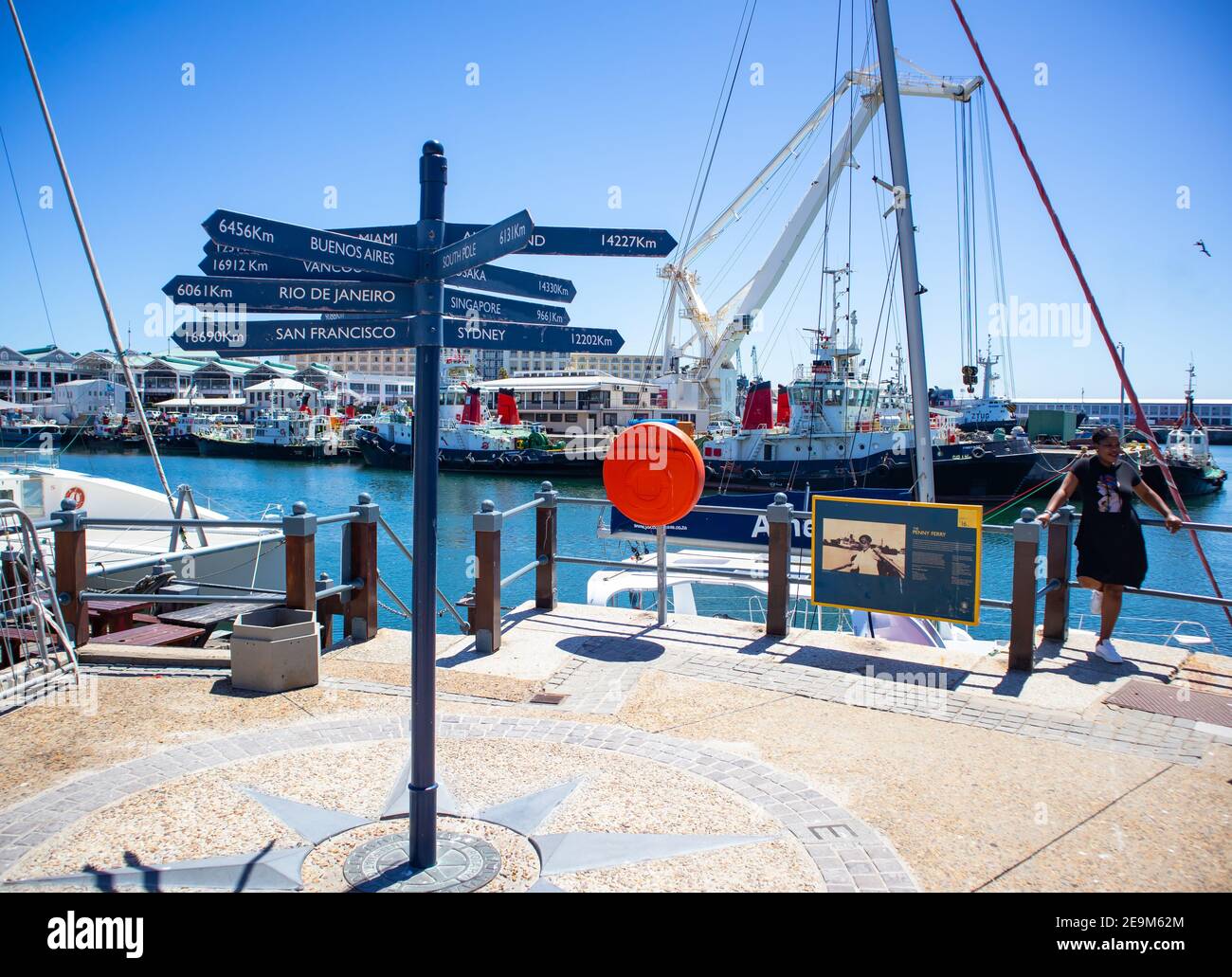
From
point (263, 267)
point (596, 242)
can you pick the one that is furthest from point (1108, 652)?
point (263, 267)

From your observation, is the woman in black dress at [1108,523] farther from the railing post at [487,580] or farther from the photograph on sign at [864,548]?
the railing post at [487,580]

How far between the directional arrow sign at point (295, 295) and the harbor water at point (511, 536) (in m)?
8.25

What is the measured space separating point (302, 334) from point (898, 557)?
523cm

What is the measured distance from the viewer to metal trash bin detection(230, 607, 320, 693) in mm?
6477

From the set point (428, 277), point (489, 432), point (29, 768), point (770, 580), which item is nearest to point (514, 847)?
point (428, 277)

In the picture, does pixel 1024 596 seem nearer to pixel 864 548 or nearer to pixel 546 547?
pixel 864 548

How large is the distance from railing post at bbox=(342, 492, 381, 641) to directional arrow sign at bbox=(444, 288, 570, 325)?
348cm

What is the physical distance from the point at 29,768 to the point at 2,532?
6.99 feet

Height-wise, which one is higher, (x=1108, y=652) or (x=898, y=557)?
(x=898, y=557)

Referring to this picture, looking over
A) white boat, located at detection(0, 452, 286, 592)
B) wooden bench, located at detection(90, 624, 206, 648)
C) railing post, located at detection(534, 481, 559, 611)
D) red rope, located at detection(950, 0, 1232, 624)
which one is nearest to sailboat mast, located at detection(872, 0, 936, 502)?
red rope, located at detection(950, 0, 1232, 624)

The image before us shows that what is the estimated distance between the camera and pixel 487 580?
756 cm
